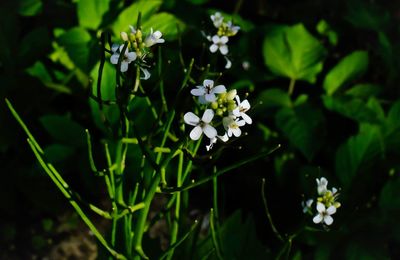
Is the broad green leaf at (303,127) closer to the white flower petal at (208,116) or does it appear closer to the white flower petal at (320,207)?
the white flower petal at (320,207)

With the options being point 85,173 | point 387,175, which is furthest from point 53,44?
point 387,175

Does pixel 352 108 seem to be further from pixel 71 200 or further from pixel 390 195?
pixel 71 200

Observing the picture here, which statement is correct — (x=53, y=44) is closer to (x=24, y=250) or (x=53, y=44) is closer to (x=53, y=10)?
(x=53, y=10)

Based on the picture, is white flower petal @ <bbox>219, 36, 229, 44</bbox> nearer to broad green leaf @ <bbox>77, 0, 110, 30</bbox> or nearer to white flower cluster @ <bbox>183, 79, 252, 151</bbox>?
white flower cluster @ <bbox>183, 79, 252, 151</bbox>

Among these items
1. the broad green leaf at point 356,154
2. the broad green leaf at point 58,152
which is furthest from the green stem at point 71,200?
the broad green leaf at point 356,154

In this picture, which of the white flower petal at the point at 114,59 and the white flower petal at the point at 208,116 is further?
the white flower petal at the point at 114,59

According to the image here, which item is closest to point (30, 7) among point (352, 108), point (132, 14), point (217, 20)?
point (132, 14)
